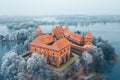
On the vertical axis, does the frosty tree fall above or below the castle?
below

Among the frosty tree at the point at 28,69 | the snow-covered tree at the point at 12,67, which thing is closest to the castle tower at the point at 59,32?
the frosty tree at the point at 28,69

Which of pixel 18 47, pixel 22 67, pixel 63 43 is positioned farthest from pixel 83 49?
pixel 18 47

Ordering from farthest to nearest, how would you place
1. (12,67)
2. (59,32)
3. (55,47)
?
(59,32) < (55,47) < (12,67)

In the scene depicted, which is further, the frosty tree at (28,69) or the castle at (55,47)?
the castle at (55,47)

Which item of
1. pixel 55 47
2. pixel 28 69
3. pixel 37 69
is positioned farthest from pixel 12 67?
pixel 55 47

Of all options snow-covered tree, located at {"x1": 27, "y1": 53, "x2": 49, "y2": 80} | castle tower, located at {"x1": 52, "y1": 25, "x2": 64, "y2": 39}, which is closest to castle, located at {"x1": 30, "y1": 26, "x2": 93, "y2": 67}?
castle tower, located at {"x1": 52, "y1": 25, "x2": 64, "y2": 39}

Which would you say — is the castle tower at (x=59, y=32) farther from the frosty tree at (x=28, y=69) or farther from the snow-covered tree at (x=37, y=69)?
the snow-covered tree at (x=37, y=69)

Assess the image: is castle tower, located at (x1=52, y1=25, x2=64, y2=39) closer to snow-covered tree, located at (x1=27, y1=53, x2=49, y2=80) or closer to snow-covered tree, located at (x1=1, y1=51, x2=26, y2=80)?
snow-covered tree, located at (x1=1, y1=51, x2=26, y2=80)

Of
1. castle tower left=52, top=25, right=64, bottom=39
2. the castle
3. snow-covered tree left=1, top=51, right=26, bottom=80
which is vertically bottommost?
snow-covered tree left=1, top=51, right=26, bottom=80

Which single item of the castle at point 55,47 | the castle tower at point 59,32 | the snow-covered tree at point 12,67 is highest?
the castle tower at point 59,32

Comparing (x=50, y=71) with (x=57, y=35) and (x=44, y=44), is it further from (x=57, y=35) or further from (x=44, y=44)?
(x=57, y=35)

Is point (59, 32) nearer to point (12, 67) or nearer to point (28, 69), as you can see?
point (28, 69)
